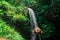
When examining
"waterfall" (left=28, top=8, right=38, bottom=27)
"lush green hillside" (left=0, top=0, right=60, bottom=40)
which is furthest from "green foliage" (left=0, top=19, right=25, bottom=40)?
"waterfall" (left=28, top=8, right=38, bottom=27)

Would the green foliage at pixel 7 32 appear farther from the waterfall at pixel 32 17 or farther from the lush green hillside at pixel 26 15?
the waterfall at pixel 32 17

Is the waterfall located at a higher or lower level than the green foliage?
lower

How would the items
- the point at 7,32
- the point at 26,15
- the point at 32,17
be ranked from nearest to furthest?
the point at 7,32
the point at 26,15
the point at 32,17

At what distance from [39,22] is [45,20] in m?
0.33

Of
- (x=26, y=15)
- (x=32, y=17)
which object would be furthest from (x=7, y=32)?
(x=32, y=17)

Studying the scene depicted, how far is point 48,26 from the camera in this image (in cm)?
1123

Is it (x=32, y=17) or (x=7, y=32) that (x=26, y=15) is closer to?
(x=32, y=17)

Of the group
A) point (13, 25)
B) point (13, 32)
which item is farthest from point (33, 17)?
point (13, 32)

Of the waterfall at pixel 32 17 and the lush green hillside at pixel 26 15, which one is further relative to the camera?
the waterfall at pixel 32 17

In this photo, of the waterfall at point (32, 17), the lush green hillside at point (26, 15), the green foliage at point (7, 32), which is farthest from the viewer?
the waterfall at point (32, 17)

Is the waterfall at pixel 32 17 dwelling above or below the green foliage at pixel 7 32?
below

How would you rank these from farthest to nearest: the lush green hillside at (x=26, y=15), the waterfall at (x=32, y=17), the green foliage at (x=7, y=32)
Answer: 1. the waterfall at (x=32, y=17)
2. the lush green hillside at (x=26, y=15)
3. the green foliage at (x=7, y=32)

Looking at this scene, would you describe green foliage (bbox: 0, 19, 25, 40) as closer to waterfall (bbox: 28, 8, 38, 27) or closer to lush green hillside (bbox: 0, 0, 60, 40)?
lush green hillside (bbox: 0, 0, 60, 40)

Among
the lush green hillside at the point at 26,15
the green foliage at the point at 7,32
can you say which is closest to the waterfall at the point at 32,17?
the lush green hillside at the point at 26,15
